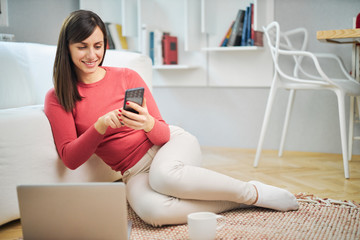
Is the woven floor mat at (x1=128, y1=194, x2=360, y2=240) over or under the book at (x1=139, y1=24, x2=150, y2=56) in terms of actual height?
under

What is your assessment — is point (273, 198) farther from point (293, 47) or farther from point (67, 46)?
point (293, 47)

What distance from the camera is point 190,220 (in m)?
1.25

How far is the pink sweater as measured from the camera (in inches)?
59.7

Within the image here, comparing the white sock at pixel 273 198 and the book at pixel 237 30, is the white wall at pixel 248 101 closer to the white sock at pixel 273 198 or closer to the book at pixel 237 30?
the book at pixel 237 30

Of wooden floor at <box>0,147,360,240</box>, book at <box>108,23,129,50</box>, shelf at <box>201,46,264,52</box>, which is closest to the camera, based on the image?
wooden floor at <box>0,147,360,240</box>

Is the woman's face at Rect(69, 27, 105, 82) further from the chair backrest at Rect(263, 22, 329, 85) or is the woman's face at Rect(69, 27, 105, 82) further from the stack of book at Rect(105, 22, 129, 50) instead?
the stack of book at Rect(105, 22, 129, 50)

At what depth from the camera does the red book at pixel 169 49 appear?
10.5 feet

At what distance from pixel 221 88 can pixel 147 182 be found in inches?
69.5

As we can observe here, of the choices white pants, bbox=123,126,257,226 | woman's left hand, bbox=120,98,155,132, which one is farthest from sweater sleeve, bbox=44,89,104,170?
white pants, bbox=123,126,257,226

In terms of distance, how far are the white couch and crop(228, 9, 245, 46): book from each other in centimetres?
108

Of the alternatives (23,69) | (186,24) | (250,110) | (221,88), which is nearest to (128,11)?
(186,24)

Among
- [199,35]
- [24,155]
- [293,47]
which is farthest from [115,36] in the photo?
[24,155]

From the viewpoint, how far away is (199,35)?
3166mm

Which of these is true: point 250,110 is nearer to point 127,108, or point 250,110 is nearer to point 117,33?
point 117,33
